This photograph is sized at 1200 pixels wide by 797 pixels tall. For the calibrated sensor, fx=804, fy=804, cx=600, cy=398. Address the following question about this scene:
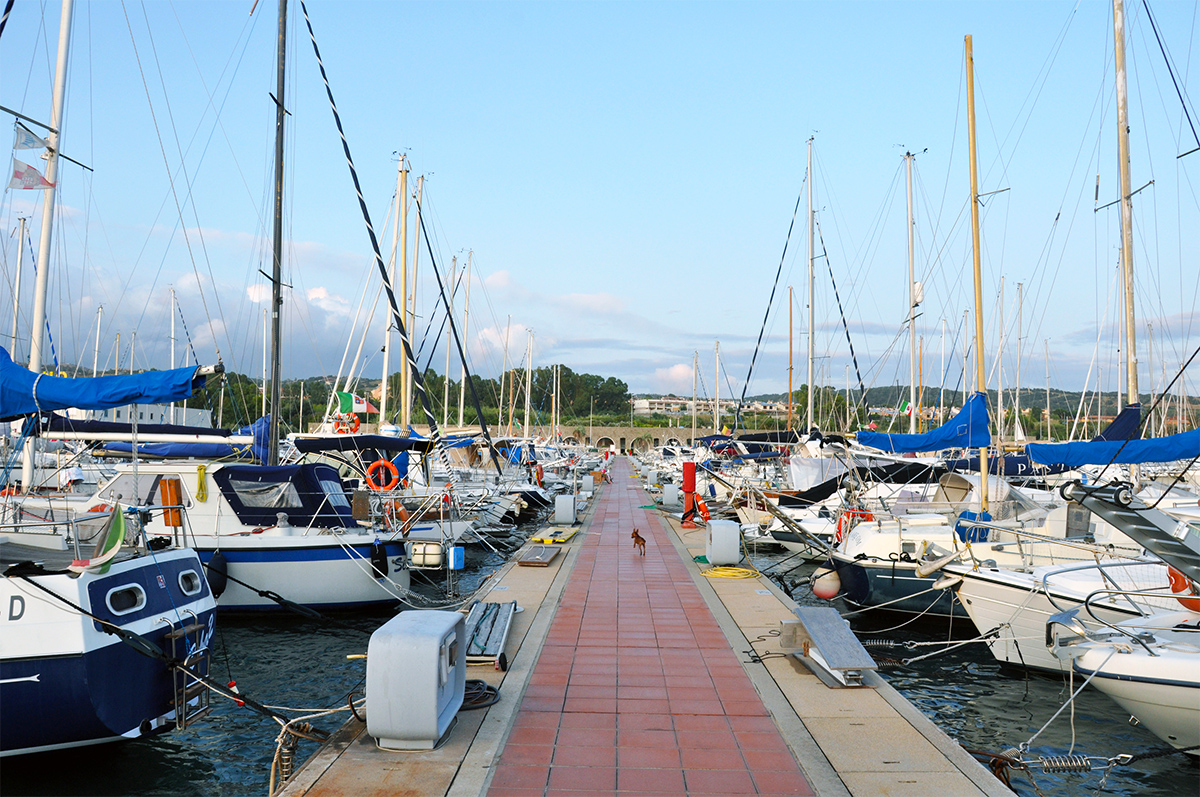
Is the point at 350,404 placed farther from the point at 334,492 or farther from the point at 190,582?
the point at 190,582

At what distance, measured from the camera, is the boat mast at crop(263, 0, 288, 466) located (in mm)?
13932

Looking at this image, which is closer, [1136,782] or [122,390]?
[1136,782]

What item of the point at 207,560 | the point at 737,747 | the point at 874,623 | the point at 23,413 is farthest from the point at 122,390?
the point at 874,623

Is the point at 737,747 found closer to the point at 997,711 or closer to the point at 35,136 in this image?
the point at 997,711

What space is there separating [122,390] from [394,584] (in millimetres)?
5719

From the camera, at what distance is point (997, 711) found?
9.64m

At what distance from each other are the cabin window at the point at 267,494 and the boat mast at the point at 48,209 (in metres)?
2.97

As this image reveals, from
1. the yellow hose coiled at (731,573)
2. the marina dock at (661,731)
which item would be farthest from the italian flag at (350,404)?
the marina dock at (661,731)

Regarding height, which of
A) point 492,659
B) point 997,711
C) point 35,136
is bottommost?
point 997,711

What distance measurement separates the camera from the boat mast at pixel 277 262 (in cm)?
1393

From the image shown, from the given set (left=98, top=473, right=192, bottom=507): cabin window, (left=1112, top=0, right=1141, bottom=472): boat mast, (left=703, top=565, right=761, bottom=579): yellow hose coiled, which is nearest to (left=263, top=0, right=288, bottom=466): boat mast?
(left=98, top=473, right=192, bottom=507): cabin window

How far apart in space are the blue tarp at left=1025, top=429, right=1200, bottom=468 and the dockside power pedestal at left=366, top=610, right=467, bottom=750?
10.1 metres

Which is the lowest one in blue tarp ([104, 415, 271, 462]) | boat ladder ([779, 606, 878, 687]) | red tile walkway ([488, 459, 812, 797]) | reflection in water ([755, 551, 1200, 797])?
reflection in water ([755, 551, 1200, 797])

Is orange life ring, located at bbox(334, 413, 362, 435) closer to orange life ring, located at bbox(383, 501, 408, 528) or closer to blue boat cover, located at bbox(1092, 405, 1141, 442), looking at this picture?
orange life ring, located at bbox(383, 501, 408, 528)
